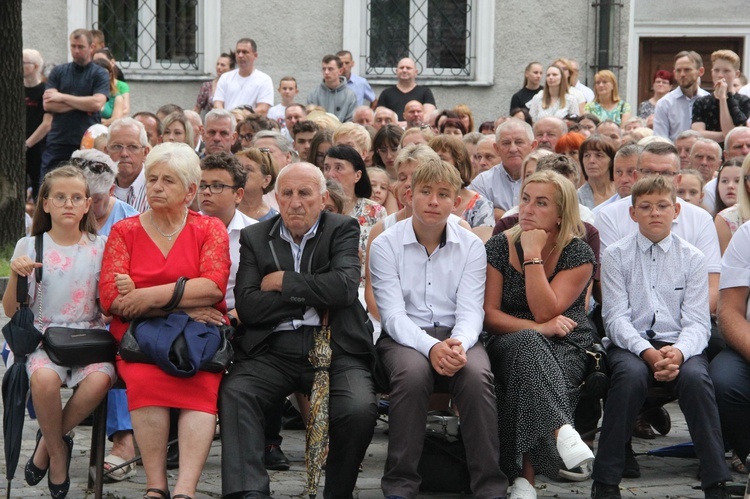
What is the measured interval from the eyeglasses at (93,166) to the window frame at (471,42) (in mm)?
11076

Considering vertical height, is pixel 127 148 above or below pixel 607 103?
below

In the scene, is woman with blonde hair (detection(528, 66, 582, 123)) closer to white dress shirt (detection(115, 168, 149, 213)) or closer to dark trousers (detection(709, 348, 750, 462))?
white dress shirt (detection(115, 168, 149, 213))

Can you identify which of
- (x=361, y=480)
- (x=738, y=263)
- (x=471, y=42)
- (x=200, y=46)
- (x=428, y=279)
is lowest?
(x=361, y=480)

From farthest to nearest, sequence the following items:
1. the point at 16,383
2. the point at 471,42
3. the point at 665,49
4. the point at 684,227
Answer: the point at 665,49
the point at 471,42
the point at 684,227
the point at 16,383

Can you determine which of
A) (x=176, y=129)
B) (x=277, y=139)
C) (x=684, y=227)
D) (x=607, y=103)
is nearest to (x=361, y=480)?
(x=684, y=227)

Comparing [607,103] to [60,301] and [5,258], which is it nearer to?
[5,258]

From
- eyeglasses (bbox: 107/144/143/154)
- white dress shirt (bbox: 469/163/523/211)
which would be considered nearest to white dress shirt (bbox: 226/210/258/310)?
eyeglasses (bbox: 107/144/143/154)

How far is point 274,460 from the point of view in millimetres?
6668

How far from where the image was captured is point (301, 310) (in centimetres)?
610

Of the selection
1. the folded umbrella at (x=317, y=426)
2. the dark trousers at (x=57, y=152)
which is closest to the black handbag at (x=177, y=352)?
the folded umbrella at (x=317, y=426)

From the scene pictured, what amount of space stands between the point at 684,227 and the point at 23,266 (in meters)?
3.61

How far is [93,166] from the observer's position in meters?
6.67

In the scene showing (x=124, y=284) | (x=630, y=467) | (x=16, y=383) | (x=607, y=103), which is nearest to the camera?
(x=16, y=383)

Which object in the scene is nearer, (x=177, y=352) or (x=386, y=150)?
(x=177, y=352)
